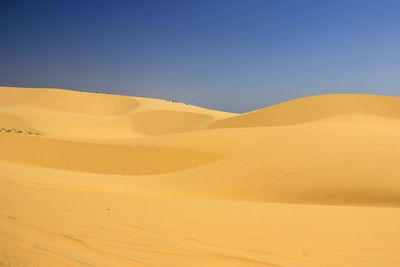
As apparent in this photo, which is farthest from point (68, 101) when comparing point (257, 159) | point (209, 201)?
point (209, 201)

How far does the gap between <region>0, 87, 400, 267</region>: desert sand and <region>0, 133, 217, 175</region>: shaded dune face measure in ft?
0.14

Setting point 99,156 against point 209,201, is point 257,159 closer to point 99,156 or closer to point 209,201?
point 209,201

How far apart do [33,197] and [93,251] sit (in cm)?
266

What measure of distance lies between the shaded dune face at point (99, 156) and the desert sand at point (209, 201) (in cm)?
4

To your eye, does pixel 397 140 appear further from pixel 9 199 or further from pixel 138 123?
pixel 138 123

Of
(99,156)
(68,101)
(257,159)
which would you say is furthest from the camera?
(68,101)

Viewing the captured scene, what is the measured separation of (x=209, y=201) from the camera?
6012 mm

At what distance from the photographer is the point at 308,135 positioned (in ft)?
41.9

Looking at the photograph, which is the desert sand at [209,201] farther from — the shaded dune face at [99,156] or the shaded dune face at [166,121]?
the shaded dune face at [166,121]

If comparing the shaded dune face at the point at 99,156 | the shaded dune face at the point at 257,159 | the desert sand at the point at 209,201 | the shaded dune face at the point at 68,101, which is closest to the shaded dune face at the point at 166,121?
the shaded dune face at the point at 68,101

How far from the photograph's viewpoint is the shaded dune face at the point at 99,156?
12.6 metres

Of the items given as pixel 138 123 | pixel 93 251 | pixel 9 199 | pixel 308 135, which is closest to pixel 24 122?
pixel 138 123

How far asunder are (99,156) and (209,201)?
333 inches

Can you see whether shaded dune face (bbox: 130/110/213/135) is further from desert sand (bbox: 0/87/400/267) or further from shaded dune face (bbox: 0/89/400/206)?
desert sand (bbox: 0/87/400/267)
